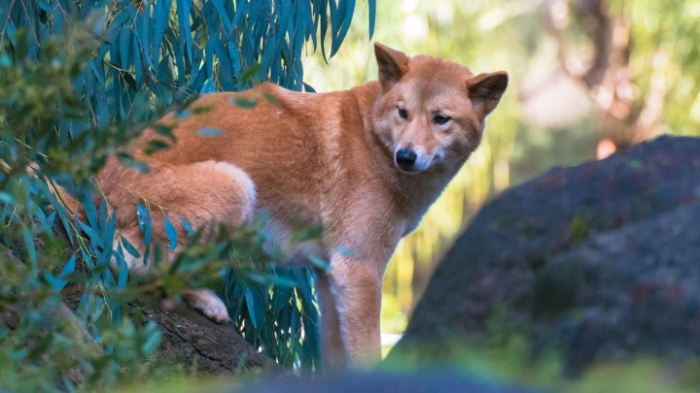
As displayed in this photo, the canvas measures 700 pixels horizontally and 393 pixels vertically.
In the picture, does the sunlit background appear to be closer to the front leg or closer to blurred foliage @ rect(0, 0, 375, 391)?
blurred foliage @ rect(0, 0, 375, 391)

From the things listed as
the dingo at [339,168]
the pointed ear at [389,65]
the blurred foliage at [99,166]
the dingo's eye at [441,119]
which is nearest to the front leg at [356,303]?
the dingo at [339,168]

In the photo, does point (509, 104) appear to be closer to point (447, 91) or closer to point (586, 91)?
point (586, 91)

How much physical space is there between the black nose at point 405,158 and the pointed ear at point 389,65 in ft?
1.52

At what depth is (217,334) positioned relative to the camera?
4.24m

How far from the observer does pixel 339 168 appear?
4.82 meters

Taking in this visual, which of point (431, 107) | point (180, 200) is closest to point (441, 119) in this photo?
point (431, 107)

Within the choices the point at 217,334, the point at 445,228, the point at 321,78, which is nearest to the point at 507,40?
the point at 445,228

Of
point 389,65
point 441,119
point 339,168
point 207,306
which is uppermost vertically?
point 389,65

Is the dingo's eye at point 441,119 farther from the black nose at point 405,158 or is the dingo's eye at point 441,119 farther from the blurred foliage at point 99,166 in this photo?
the blurred foliage at point 99,166

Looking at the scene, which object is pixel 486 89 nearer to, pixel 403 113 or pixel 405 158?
pixel 403 113

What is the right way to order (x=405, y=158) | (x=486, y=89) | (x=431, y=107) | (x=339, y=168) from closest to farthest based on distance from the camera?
(x=405, y=158) < (x=339, y=168) < (x=431, y=107) < (x=486, y=89)

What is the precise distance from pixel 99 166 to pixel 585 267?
153 centimetres

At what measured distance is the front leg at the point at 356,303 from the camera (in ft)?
15.5

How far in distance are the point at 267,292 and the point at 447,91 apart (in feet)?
4.49
